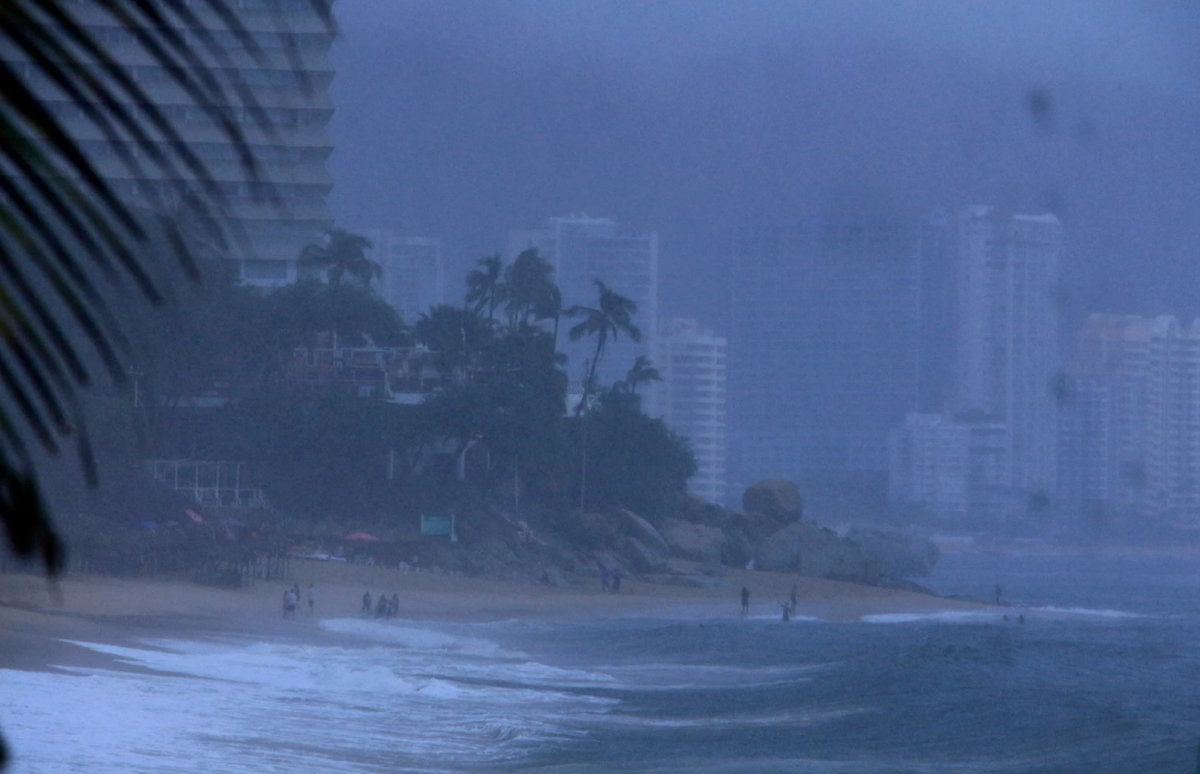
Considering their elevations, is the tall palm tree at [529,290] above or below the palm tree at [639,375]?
above

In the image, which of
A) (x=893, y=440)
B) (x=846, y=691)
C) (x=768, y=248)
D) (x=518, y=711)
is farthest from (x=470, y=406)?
(x=768, y=248)

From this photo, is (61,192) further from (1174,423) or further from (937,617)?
(1174,423)

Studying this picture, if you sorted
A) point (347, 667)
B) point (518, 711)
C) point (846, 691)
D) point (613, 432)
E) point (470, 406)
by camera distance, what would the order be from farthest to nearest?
point (613, 432) → point (470, 406) → point (846, 691) → point (347, 667) → point (518, 711)

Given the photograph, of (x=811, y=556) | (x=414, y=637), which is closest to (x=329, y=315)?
(x=414, y=637)

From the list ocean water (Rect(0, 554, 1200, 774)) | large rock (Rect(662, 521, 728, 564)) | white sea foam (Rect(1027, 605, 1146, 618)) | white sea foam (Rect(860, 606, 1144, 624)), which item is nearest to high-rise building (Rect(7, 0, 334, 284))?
ocean water (Rect(0, 554, 1200, 774))

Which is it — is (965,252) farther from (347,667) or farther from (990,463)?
(347,667)

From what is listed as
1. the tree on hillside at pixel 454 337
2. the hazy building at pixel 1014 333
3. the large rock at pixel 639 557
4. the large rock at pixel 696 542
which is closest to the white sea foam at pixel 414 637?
the tree on hillside at pixel 454 337

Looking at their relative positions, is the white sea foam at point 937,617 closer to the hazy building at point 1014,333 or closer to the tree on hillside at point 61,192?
the hazy building at point 1014,333
